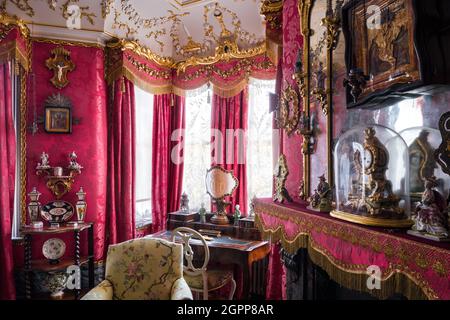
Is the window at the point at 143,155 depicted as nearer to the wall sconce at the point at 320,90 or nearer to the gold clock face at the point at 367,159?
the wall sconce at the point at 320,90

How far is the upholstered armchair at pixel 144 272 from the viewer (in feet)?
7.72

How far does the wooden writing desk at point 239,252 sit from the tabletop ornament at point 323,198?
1.22 meters

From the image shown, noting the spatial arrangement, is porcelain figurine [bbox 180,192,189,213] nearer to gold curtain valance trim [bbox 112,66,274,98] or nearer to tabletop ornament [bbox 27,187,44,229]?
gold curtain valance trim [bbox 112,66,274,98]

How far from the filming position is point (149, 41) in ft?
15.2

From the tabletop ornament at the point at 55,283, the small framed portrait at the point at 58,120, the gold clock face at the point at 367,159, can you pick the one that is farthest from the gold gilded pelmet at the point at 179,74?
the gold clock face at the point at 367,159

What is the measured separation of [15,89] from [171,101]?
1.90m

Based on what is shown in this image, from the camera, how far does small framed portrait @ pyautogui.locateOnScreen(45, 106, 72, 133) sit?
3920 mm

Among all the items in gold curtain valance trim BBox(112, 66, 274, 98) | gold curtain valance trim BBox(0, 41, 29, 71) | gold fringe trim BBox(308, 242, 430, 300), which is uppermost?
gold curtain valance trim BBox(0, 41, 29, 71)

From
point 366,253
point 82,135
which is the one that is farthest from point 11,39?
point 366,253

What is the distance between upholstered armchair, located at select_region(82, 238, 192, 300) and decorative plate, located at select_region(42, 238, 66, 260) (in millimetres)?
1758

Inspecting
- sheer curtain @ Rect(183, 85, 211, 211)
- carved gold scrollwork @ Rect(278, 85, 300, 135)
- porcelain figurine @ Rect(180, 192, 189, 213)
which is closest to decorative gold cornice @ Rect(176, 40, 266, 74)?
sheer curtain @ Rect(183, 85, 211, 211)
